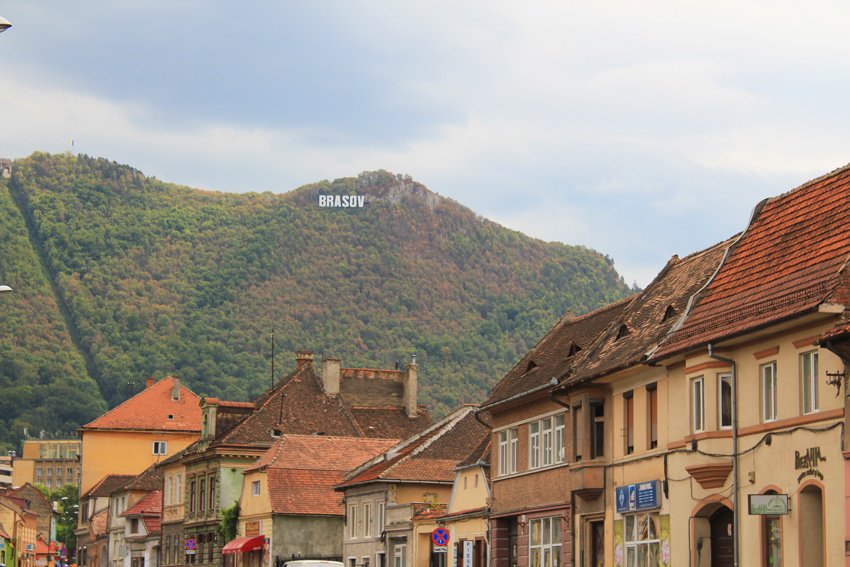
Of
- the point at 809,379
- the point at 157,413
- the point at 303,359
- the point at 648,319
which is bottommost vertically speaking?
the point at 809,379

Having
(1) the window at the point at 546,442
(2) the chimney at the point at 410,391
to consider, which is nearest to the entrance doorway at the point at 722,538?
(1) the window at the point at 546,442

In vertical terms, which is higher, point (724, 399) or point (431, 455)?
point (431, 455)

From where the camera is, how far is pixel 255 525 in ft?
252

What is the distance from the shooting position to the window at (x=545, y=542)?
150ft

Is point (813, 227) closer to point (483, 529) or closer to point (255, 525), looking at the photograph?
point (483, 529)

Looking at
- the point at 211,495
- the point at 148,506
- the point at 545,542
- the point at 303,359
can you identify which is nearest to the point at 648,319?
the point at 545,542

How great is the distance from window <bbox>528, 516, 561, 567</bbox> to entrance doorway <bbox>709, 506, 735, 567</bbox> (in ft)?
34.4

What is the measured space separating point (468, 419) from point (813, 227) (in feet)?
123

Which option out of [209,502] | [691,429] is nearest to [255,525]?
[209,502]

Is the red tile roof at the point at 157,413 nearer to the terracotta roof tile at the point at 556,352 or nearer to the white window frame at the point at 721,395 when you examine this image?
the terracotta roof tile at the point at 556,352

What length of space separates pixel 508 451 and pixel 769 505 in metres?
21.4

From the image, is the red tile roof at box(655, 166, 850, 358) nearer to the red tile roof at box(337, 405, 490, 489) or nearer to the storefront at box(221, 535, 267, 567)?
the red tile roof at box(337, 405, 490, 489)

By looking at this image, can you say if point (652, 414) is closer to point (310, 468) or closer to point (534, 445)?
point (534, 445)

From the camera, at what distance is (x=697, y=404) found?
35.0m
